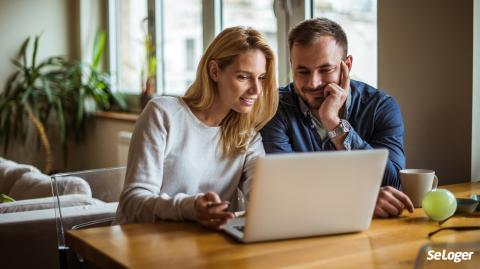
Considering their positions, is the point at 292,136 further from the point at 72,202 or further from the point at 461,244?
the point at 461,244

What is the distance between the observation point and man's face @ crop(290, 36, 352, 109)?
7.36 feet

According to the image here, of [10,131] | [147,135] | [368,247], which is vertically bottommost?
[10,131]

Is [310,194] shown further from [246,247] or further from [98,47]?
[98,47]

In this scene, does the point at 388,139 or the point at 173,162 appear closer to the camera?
the point at 173,162

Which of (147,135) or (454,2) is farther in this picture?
(454,2)

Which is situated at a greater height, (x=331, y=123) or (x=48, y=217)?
(x=331, y=123)

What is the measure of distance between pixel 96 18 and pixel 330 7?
2.94 m

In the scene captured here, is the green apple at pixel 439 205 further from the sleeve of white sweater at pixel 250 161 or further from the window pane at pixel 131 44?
the window pane at pixel 131 44

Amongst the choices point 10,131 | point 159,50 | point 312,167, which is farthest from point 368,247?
point 10,131

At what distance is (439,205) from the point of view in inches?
65.1

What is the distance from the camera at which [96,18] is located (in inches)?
226

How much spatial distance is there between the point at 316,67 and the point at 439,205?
766 millimetres

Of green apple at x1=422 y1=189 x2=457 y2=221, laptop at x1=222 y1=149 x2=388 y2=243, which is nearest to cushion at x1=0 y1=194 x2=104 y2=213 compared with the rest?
laptop at x1=222 y1=149 x2=388 y2=243

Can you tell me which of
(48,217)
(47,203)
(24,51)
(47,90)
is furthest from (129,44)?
(48,217)
